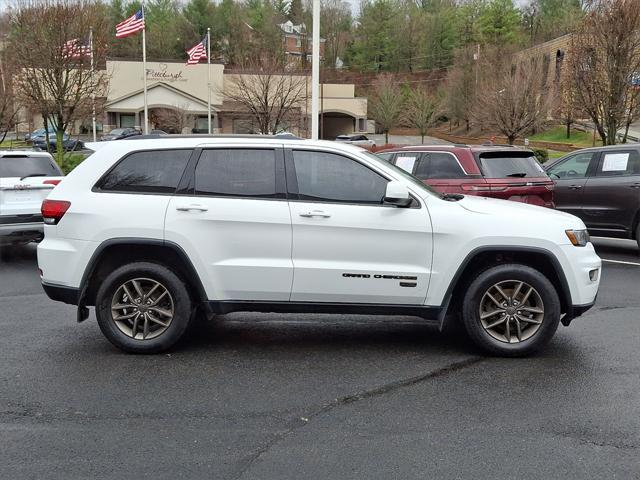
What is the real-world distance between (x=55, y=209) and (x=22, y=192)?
17.4 feet

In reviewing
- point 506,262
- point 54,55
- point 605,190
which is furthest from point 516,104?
point 506,262

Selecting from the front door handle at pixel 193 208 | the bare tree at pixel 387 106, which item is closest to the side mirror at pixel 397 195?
the front door handle at pixel 193 208

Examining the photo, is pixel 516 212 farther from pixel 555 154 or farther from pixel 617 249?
pixel 555 154

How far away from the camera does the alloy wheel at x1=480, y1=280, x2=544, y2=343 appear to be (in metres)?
5.26

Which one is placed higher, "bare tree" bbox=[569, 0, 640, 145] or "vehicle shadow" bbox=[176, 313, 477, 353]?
"bare tree" bbox=[569, 0, 640, 145]

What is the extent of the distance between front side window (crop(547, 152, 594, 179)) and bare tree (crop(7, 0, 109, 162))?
51.2 feet

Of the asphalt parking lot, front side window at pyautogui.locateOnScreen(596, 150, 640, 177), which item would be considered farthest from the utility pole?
the asphalt parking lot

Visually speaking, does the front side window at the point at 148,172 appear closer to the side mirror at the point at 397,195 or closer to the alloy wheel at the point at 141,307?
the alloy wheel at the point at 141,307

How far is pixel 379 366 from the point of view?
515 centimetres

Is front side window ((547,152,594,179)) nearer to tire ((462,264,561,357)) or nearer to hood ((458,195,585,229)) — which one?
hood ((458,195,585,229))

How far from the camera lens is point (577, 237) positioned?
5.29 meters

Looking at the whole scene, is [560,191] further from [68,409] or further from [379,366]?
[68,409]

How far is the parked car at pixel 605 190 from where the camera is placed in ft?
33.8

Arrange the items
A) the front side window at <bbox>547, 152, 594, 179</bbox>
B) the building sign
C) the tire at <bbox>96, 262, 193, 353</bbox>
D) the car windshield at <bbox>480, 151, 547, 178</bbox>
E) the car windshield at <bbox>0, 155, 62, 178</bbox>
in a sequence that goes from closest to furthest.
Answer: the tire at <bbox>96, 262, 193, 353</bbox> < the car windshield at <bbox>480, 151, 547, 178</bbox> < the car windshield at <bbox>0, 155, 62, 178</bbox> < the front side window at <bbox>547, 152, 594, 179</bbox> < the building sign
